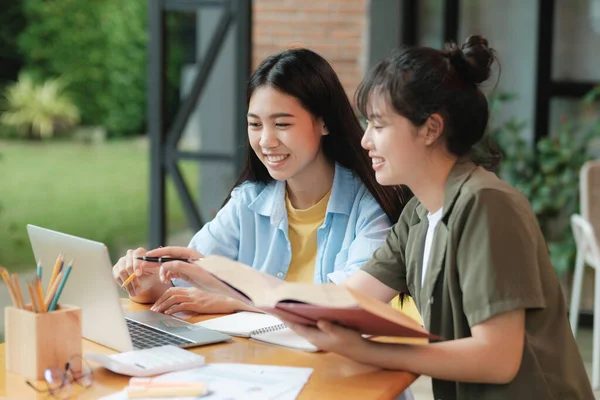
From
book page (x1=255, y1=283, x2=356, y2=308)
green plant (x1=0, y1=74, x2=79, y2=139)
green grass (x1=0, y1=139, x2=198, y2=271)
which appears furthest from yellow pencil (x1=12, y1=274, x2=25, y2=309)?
green plant (x1=0, y1=74, x2=79, y2=139)

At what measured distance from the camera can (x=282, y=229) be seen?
6.72ft

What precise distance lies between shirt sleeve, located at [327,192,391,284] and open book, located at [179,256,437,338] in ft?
1.56

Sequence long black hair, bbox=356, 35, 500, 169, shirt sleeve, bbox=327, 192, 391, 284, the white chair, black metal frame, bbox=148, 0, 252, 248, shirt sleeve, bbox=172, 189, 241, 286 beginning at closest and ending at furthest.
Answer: long black hair, bbox=356, 35, 500, 169 → shirt sleeve, bbox=327, 192, 391, 284 → shirt sleeve, bbox=172, 189, 241, 286 → the white chair → black metal frame, bbox=148, 0, 252, 248

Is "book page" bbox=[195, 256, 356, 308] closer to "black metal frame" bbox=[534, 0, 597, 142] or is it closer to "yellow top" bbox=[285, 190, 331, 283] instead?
"yellow top" bbox=[285, 190, 331, 283]

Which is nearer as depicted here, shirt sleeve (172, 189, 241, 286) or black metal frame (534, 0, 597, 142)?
shirt sleeve (172, 189, 241, 286)

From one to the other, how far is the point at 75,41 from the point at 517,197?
956cm

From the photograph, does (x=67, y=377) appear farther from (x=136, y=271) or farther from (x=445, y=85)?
(x=445, y=85)

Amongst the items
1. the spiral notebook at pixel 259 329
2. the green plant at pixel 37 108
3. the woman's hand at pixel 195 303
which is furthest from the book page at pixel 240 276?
the green plant at pixel 37 108

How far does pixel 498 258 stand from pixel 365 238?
2.00 ft

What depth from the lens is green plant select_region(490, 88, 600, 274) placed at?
4.20 metres

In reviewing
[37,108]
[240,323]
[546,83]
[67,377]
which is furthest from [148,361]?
[37,108]

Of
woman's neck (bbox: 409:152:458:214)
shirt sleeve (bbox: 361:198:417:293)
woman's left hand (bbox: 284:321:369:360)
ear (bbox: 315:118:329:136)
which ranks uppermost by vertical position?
ear (bbox: 315:118:329:136)

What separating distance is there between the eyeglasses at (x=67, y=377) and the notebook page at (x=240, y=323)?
0.33m

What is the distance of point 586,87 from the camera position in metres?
4.37
